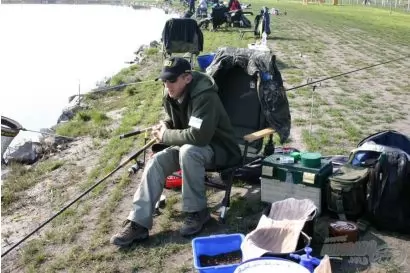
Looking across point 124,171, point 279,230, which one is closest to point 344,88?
point 124,171

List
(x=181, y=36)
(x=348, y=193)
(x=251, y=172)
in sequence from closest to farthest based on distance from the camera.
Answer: (x=348, y=193) → (x=251, y=172) → (x=181, y=36)

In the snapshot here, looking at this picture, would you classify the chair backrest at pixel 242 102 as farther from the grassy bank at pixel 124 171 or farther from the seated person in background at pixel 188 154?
the seated person in background at pixel 188 154

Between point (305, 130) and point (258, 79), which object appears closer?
point (258, 79)

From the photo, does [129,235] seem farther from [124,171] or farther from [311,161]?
[124,171]

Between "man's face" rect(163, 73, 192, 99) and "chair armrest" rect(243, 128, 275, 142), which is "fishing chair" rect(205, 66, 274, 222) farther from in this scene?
"man's face" rect(163, 73, 192, 99)

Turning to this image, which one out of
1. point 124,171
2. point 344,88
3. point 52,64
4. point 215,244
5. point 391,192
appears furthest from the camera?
point 52,64

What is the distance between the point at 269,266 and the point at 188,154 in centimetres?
119

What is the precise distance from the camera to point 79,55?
641 inches

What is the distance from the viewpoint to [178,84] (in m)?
3.78

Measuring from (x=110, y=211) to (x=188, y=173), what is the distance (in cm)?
91

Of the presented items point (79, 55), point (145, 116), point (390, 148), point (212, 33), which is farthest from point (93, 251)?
point (212, 33)

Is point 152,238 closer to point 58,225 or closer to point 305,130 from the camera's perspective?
point 58,225

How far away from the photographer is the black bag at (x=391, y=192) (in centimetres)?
353

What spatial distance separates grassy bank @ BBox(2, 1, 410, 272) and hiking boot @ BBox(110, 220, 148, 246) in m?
0.05
